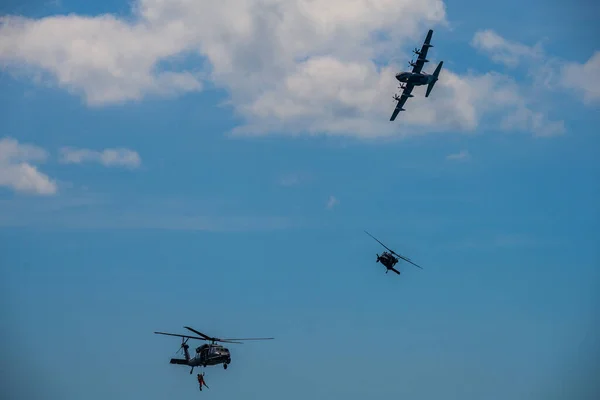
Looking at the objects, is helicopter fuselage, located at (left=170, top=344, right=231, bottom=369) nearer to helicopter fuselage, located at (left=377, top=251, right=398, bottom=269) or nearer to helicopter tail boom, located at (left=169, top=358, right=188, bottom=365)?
helicopter tail boom, located at (left=169, top=358, right=188, bottom=365)

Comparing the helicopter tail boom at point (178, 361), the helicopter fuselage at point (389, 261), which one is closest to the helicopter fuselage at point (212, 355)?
the helicopter tail boom at point (178, 361)

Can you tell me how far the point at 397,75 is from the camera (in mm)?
146125

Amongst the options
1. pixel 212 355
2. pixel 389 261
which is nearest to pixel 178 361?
pixel 212 355

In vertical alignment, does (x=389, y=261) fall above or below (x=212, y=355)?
above

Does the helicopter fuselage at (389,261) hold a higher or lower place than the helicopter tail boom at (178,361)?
higher

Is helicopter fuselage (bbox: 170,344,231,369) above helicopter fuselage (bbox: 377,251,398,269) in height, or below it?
below

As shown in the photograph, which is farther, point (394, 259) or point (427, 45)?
point (427, 45)

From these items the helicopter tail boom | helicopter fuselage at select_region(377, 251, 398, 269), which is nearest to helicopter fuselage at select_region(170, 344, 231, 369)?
the helicopter tail boom


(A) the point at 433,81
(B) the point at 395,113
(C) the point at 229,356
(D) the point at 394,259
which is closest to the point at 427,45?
(A) the point at 433,81

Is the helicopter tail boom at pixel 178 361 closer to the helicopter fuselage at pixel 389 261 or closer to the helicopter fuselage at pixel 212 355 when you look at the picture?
the helicopter fuselage at pixel 212 355

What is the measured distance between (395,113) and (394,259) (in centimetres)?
4791

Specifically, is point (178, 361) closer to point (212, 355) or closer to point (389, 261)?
point (212, 355)

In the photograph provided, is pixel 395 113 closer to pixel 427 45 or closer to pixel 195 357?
pixel 427 45

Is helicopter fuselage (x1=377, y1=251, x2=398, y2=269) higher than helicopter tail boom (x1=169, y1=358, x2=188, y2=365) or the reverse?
higher
